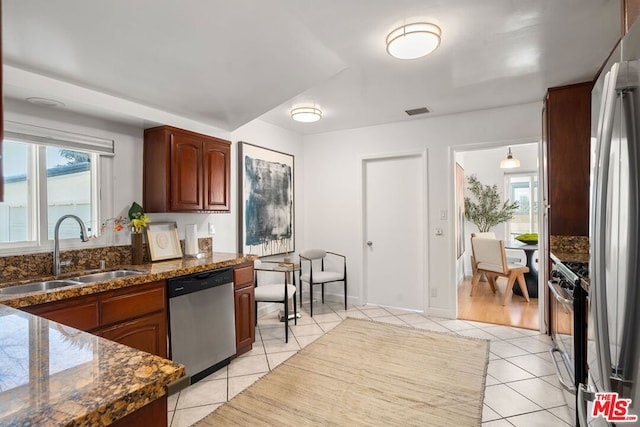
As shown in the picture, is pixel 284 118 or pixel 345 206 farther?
pixel 345 206

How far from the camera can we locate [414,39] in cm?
210

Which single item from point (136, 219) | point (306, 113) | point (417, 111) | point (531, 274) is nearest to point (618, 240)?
point (136, 219)

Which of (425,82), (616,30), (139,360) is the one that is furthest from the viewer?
(425,82)

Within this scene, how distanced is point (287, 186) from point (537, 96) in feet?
10.3

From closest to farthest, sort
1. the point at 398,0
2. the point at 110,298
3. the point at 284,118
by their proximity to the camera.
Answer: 1. the point at 398,0
2. the point at 110,298
3. the point at 284,118

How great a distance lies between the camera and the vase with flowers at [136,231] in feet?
9.14

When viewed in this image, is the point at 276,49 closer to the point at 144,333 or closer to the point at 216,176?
the point at 216,176

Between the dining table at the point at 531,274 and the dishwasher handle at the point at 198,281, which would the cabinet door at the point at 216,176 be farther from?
the dining table at the point at 531,274

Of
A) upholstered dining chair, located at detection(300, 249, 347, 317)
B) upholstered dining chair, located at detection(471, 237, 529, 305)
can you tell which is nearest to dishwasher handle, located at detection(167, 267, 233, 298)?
upholstered dining chair, located at detection(300, 249, 347, 317)

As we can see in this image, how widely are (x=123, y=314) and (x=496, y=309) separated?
4.36m

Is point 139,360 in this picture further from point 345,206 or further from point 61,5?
point 345,206

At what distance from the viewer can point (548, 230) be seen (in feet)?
10.4

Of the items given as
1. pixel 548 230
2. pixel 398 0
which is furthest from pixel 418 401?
pixel 398 0

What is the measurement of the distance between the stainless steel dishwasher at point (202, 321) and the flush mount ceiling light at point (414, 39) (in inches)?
86.6
